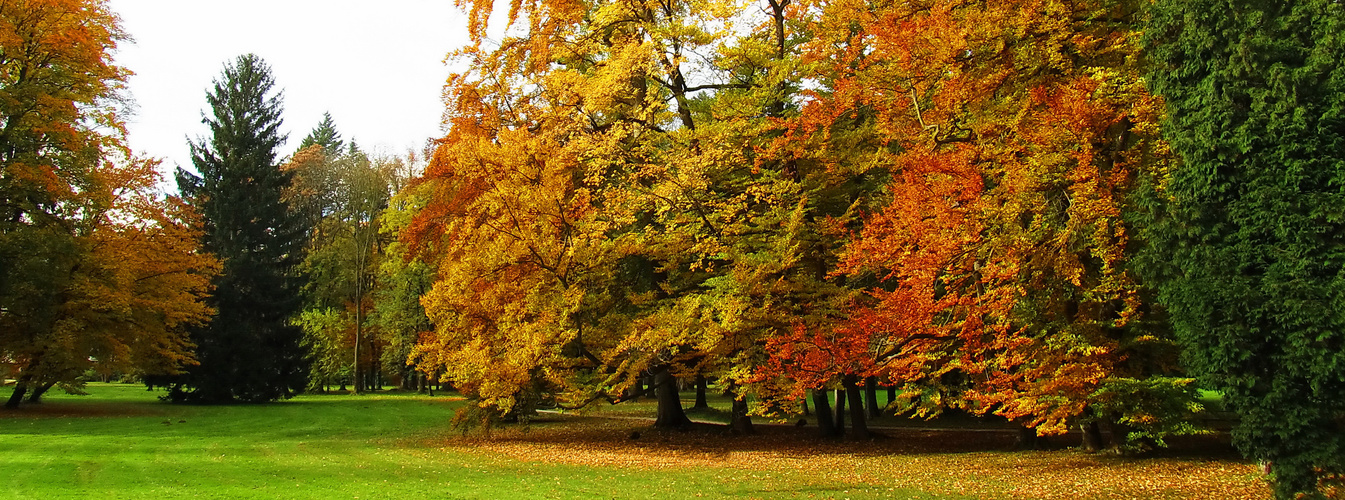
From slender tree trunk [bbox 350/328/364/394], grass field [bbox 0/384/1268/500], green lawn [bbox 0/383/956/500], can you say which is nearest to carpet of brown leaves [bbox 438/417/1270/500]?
grass field [bbox 0/384/1268/500]

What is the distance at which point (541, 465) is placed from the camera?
1616 centimetres

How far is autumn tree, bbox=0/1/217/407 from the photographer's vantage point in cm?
2375

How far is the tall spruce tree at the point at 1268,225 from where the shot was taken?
9023 millimetres

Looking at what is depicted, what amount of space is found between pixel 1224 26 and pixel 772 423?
63.5ft

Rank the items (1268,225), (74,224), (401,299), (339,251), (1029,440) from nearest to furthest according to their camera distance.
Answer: (1268,225) → (1029,440) → (74,224) → (401,299) → (339,251)

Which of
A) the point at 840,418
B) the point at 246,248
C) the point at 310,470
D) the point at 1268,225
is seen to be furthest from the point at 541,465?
the point at 246,248

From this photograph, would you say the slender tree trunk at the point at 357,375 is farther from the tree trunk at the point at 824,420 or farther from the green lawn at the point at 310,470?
the tree trunk at the point at 824,420

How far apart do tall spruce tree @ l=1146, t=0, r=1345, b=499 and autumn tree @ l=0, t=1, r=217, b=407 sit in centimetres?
2763

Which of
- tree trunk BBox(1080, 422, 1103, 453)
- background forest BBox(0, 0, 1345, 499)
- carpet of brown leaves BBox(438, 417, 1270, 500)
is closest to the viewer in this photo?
background forest BBox(0, 0, 1345, 499)

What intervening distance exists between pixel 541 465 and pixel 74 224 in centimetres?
2028

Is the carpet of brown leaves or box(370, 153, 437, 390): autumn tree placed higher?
box(370, 153, 437, 390): autumn tree

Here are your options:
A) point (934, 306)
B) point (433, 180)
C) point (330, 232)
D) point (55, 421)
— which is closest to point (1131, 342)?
point (934, 306)

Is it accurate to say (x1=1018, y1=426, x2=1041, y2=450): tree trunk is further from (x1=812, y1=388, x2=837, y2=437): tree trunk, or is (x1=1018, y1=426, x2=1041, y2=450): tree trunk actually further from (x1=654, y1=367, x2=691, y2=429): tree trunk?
(x1=654, y1=367, x2=691, y2=429): tree trunk

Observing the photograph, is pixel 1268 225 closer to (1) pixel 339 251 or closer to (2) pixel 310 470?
(2) pixel 310 470
